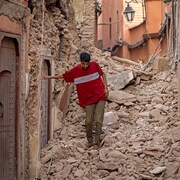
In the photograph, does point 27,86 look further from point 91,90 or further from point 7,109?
point 91,90

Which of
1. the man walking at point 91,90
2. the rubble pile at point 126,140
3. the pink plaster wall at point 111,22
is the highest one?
the pink plaster wall at point 111,22

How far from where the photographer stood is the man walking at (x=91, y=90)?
836 cm

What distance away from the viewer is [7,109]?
23.6 feet

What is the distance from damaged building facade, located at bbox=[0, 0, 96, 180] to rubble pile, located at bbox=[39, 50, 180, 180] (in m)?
0.29

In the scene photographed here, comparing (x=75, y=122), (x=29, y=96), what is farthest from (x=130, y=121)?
(x=29, y=96)

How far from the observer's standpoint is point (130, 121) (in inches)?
376

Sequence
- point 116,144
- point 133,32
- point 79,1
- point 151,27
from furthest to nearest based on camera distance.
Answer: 1. point 133,32
2. point 151,27
3. point 79,1
4. point 116,144

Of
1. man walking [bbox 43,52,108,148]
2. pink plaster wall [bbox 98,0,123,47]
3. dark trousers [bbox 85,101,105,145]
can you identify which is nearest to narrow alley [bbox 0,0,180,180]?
dark trousers [bbox 85,101,105,145]

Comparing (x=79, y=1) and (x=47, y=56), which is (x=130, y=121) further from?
(x=79, y=1)

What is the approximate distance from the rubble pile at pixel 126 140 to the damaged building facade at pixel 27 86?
292 millimetres

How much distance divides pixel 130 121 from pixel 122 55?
14.8 m

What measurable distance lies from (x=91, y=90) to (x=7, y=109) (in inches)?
68.1

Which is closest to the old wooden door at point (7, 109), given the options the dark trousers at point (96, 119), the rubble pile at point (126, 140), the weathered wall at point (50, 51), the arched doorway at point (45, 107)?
the weathered wall at point (50, 51)

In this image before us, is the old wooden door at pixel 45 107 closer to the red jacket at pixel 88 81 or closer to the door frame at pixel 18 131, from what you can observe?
the red jacket at pixel 88 81
